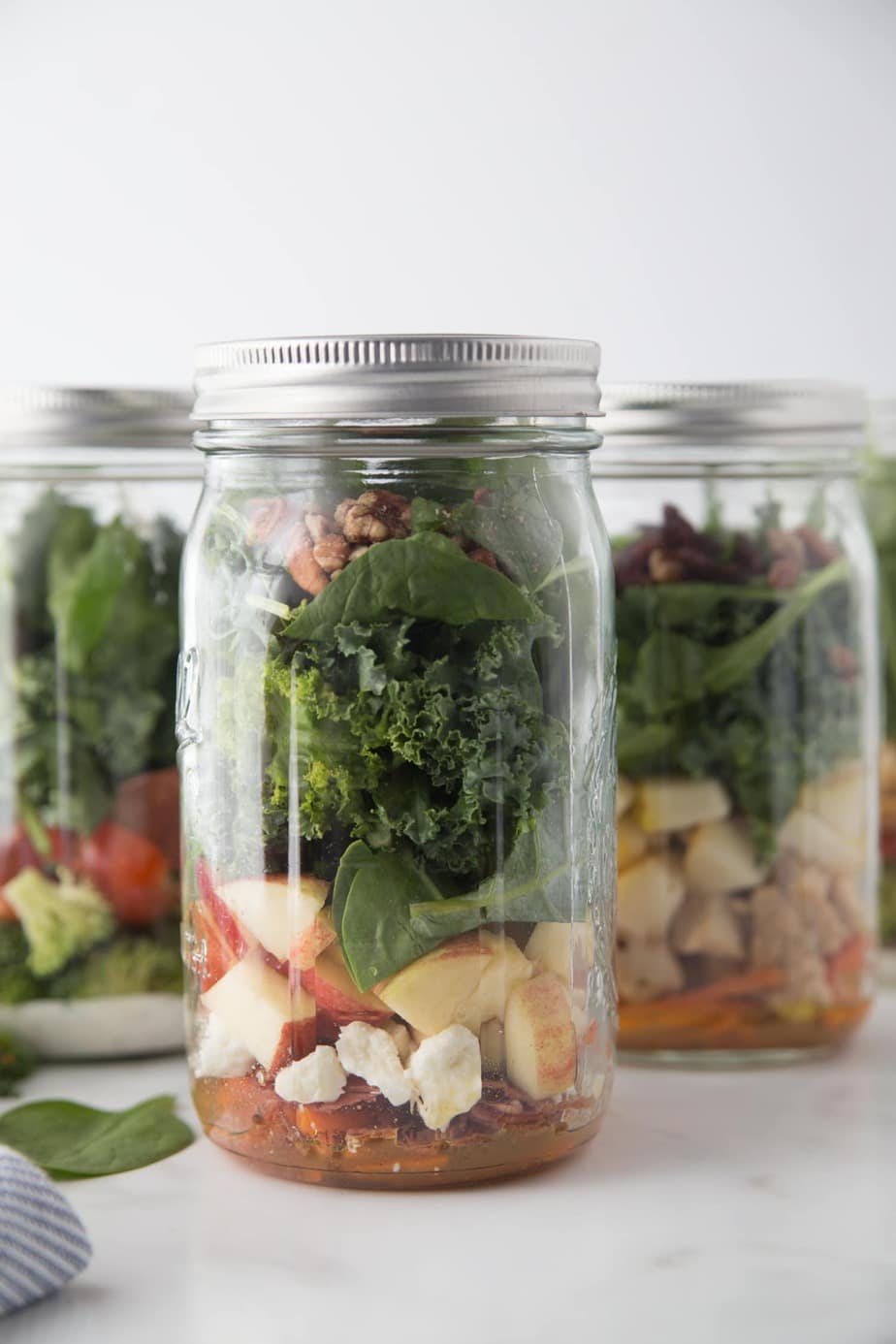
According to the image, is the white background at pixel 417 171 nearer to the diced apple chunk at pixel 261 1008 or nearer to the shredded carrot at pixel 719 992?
the shredded carrot at pixel 719 992

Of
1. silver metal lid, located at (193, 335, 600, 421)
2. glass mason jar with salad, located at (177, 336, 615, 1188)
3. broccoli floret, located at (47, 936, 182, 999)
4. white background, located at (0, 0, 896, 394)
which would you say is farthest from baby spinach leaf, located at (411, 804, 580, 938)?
white background, located at (0, 0, 896, 394)

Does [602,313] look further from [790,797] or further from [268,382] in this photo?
[268,382]

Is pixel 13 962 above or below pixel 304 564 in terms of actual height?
below

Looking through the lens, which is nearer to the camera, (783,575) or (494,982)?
(494,982)

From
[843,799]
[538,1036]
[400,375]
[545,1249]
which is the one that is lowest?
[545,1249]

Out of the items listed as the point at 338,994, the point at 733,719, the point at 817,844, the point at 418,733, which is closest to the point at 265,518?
the point at 418,733

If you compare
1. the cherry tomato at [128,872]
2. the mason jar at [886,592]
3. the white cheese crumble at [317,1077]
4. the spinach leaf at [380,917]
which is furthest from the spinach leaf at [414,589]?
the mason jar at [886,592]

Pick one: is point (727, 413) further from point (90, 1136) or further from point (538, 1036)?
point (90, 1136)
